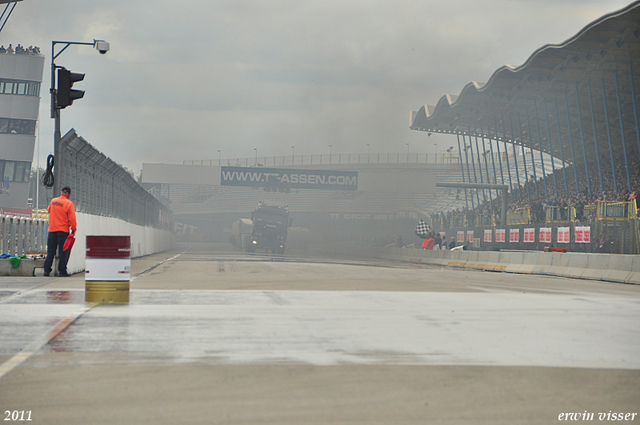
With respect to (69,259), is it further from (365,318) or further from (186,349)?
(186,349)

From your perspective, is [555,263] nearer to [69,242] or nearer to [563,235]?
[563,235]

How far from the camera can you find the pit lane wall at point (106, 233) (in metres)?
18.5

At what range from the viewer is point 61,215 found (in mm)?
15258

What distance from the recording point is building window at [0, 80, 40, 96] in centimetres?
8069

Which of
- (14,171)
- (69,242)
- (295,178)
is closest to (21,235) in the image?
(69,242)

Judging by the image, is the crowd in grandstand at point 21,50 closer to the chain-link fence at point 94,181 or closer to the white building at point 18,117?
the white building at point 18,117

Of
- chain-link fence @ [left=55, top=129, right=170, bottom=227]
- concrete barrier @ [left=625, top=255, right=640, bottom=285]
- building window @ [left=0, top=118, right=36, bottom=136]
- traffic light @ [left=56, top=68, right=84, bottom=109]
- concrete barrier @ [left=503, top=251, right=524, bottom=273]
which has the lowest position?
concrete barrier @ [left=625, top=255, right=640, bottom=285]

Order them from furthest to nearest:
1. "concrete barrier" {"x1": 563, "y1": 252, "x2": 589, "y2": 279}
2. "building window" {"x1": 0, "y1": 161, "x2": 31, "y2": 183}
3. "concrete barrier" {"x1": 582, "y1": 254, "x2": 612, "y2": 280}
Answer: "building window" {"x1": 0, "y1": 161, "x2": 31, "y2": 183} < "concrete barrier" {"x1": 563, "y1": 252, "x2": 589, "y2": 279} < "concrete barrier" {"x1": 582, "y1": 254, "x2": 612, "y2": 280}

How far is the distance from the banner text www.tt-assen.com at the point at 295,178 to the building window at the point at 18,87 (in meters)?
30.8

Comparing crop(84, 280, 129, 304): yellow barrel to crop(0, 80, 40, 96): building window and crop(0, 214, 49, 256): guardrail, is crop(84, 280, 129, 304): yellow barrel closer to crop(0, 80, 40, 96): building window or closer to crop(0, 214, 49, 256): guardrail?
crop(0, 214, 49, 256): guardrail

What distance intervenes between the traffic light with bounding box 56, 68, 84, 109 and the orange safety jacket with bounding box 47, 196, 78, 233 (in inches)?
94.1

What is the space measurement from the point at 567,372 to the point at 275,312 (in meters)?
4.55

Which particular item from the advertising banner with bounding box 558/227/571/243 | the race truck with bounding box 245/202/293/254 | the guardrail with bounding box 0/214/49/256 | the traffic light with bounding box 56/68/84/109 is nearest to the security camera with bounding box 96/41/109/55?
the traffic light with bounding box 56/68/84/109

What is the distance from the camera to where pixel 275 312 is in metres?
9.59
